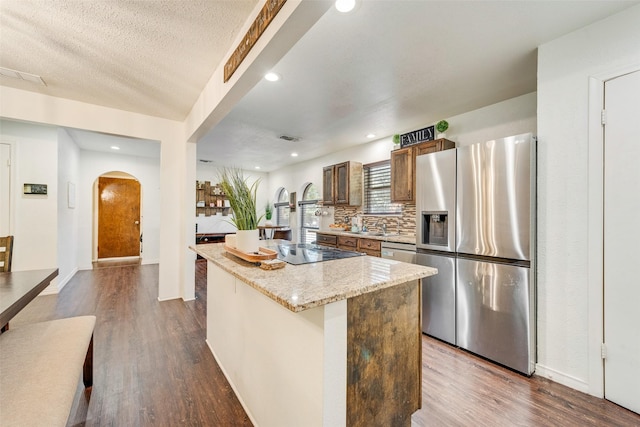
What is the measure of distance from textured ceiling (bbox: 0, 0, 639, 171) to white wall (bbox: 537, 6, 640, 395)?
0.17 m

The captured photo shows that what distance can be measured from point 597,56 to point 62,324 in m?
3.85

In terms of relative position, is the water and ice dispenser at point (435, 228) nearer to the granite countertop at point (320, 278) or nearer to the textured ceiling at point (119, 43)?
the granite countertop at point (320, 278)

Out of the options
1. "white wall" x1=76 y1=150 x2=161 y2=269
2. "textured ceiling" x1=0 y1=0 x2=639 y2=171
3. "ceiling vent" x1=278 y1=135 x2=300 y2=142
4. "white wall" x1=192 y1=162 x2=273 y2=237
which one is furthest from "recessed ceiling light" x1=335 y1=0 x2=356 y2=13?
"white wall" x1=192 y1=162 x2=273 y2=237

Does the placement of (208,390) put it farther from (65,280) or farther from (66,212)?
(66,212)

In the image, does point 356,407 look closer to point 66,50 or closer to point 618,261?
point 618,261

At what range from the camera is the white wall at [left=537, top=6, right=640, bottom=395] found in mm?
1771

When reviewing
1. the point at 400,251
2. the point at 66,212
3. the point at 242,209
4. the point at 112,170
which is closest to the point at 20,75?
the point at 66,212

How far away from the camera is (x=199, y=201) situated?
24.4 feet

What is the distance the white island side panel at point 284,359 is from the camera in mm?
1061

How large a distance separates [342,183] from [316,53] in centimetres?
278

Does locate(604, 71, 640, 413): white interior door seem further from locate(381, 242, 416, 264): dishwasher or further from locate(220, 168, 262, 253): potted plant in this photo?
locate(220, 168, 262, 253): potted plant

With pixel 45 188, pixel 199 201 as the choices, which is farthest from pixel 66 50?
pixel 199 201

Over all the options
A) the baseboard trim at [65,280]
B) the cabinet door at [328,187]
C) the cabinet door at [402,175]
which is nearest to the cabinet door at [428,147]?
the cabinet door at [402,175]

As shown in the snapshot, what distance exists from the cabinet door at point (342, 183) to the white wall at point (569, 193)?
9.41 ft
